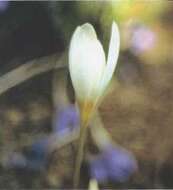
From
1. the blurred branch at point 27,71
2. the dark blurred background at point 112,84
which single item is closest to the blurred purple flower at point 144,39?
the dark blurred background at point 112,84

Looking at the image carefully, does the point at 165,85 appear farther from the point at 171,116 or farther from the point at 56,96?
the point at 56,96

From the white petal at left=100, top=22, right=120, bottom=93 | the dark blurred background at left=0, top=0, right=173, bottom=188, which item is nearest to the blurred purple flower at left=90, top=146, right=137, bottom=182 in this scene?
the dark blurred background at left=0, top=0, right=173, bottom=188

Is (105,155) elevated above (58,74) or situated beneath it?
situated beneath

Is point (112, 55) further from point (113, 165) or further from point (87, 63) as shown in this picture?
point (113, 165)

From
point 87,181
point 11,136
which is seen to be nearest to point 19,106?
point 11,136

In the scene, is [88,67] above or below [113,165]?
above

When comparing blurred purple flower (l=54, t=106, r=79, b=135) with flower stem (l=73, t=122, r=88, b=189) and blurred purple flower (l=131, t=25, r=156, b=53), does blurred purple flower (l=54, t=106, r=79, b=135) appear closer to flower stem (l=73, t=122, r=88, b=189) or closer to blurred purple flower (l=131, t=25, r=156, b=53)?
flower stem (l=73, t=122, r=88, b=189)

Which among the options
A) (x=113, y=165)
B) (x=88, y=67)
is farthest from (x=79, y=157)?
(x=88, y=67)
